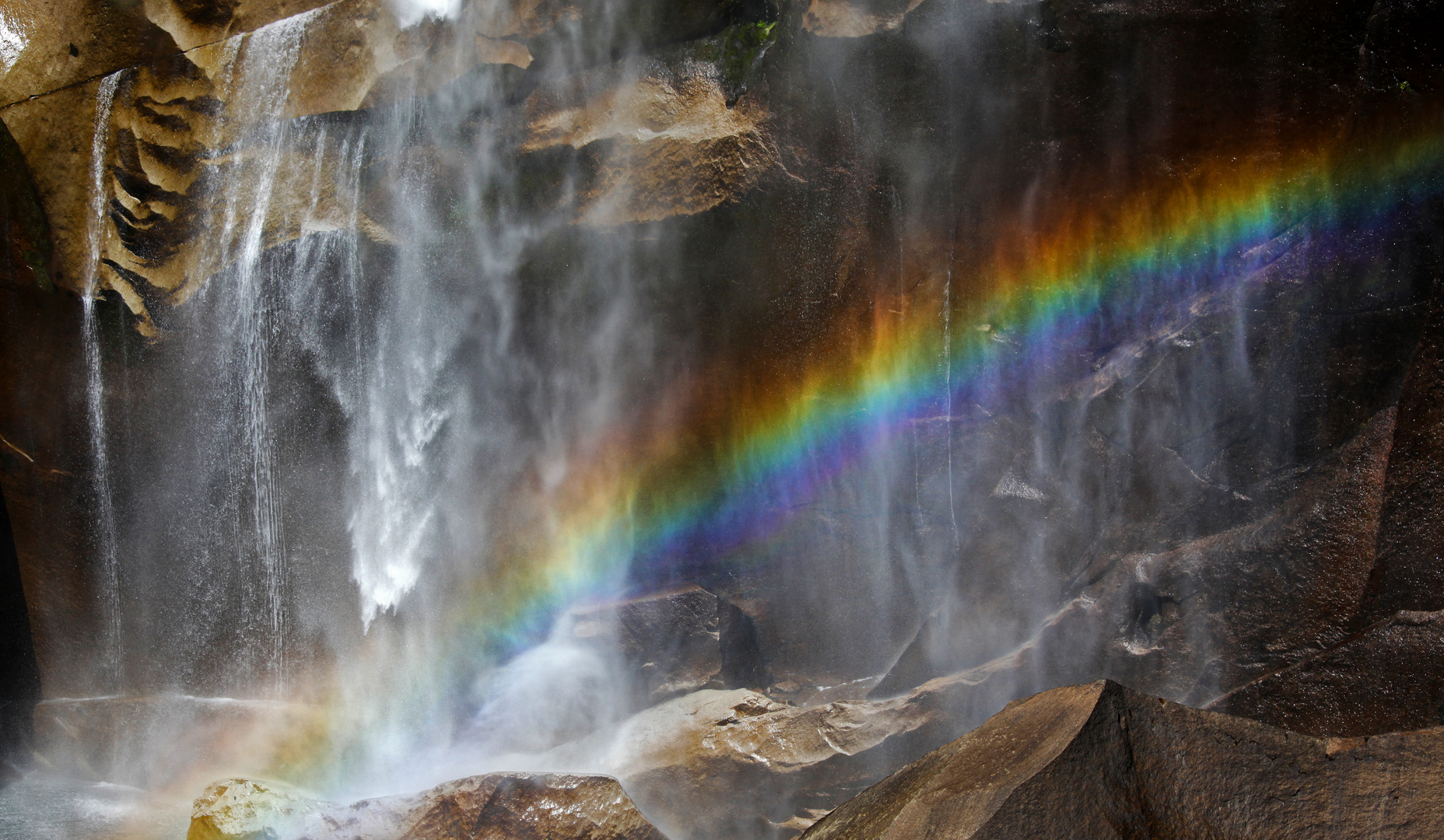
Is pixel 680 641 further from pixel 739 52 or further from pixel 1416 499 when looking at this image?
pixel 1416 499

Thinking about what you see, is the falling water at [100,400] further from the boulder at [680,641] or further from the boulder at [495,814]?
the boulder at [680,641]

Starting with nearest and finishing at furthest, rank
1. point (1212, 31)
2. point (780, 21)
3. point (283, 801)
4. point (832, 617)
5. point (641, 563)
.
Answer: point (1212, 31)
point (283, 801)
point (780, 21)
point (832, 617)
point (641, 563)

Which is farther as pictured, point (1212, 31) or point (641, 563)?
point (641, 563)

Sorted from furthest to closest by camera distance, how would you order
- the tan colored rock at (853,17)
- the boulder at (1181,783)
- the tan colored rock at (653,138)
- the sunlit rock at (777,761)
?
1. the tan colored rock at (653,138)
2. the sunlit rock at (777,761)
3. the tan colored rock at (853,17)
4. the boulder at (1181,783)

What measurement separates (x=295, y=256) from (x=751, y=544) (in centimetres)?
352

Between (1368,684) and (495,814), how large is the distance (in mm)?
4018

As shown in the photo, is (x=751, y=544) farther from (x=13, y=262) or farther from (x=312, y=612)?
(x=13, y=262)

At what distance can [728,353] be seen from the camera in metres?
5.43

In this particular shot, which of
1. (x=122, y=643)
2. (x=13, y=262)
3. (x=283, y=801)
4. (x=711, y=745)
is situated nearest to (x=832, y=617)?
(x=711, y=745)

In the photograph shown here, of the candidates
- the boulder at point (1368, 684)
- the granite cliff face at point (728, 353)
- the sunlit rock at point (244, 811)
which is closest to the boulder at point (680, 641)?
the granite cliff face at point (728, 353)

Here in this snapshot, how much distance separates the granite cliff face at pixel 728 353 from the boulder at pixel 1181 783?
17.2 inches

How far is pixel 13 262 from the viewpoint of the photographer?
21.3 feet

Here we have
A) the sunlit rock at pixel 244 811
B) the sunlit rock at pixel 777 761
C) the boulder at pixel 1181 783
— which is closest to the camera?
the boulder at pixel 1181 783

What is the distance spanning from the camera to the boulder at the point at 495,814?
4.25 meters
